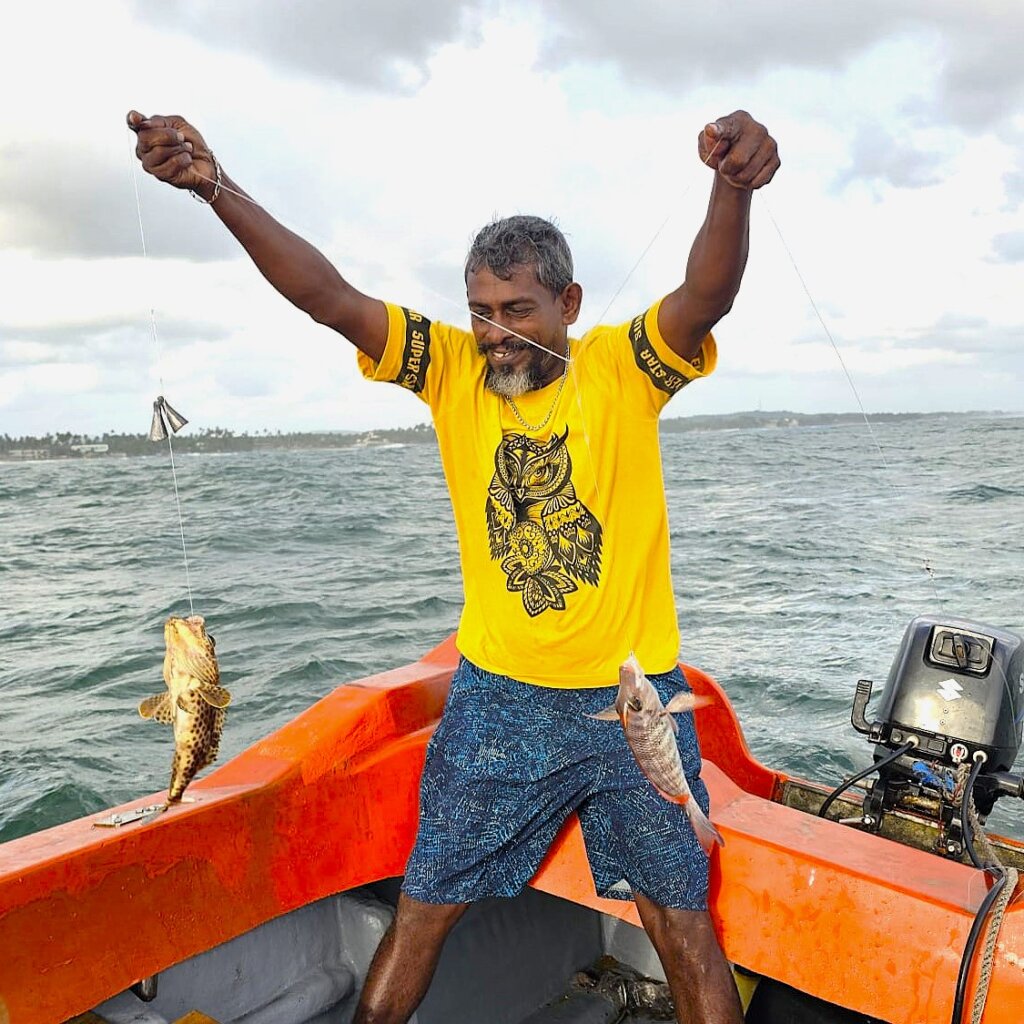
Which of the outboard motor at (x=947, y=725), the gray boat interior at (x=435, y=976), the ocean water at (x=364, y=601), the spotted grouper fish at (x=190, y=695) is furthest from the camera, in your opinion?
the ocean water at (x=364, y=601)

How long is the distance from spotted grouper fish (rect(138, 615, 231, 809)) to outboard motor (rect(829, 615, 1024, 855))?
248 cm

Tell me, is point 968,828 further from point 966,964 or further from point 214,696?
point 214,696

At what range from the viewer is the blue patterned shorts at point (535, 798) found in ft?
8.86

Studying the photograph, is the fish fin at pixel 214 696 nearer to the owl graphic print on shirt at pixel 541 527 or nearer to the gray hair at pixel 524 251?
the owl graphic print on shirt at pixel 541 527

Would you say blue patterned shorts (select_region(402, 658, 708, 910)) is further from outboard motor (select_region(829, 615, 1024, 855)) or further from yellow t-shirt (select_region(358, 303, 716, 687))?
outboard motor (select_region(829, 615, 1024, 855))

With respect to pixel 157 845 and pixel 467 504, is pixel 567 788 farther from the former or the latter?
pixel 157 845

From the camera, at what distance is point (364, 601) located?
1442 centimetres

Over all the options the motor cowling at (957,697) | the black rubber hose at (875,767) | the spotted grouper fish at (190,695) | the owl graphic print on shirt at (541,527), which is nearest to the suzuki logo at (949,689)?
the motor cowling at (957,697)

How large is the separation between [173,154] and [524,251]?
3.22 feet

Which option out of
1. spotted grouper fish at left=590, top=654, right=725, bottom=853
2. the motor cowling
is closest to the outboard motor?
the motor cowling

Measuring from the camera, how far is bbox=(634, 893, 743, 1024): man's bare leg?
2.57m

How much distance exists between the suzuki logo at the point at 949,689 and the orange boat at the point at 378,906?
0.12 feet

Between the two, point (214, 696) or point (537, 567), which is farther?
point (537, 567)

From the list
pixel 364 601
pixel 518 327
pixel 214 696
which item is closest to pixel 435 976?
pixel 214 696
